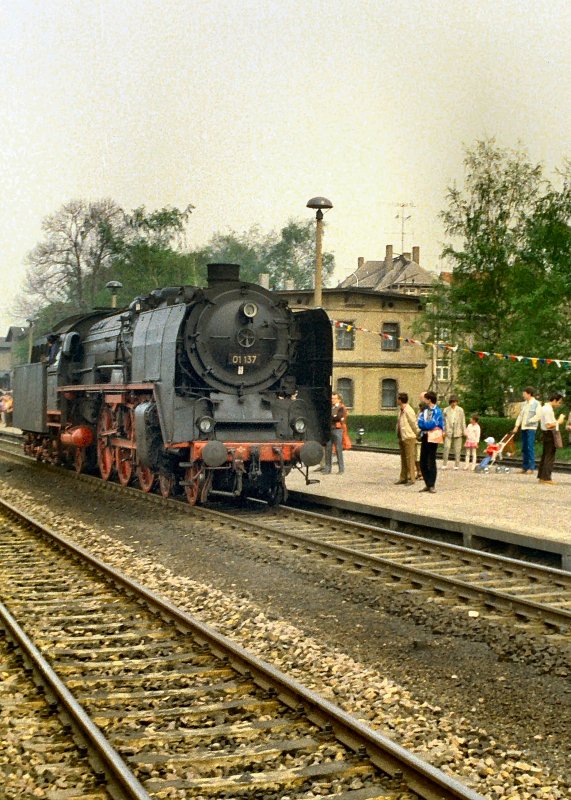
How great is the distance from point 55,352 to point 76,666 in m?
17.0

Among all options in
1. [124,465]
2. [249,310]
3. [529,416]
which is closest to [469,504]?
[249,310]

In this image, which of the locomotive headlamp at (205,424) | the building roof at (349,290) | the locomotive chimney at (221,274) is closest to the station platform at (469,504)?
the locomotive headlamp at (205,424)

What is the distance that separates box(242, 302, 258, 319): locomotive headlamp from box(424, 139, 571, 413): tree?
21379mm

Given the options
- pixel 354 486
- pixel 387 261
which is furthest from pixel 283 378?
pixel 387 261

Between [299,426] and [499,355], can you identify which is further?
[499,355]

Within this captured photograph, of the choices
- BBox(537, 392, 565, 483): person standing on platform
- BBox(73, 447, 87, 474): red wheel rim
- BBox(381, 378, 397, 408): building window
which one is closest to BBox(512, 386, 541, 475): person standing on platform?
BBox(537, 392, 565, 483): person standing on platform

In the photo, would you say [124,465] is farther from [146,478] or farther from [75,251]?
[75,251]

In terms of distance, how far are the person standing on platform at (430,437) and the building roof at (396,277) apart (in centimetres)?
5989

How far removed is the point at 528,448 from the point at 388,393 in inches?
1409

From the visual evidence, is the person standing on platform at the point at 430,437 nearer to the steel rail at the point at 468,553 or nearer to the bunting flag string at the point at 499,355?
the steel rail at the point at 468,553

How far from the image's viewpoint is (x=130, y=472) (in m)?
18.7

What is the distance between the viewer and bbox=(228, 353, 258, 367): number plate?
52.1 feet

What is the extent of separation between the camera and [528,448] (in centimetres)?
2150

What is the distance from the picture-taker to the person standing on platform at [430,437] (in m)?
17.0
